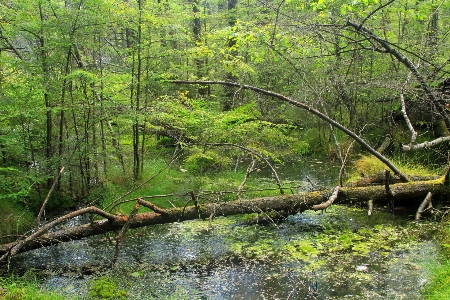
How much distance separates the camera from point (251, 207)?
6.38 metres

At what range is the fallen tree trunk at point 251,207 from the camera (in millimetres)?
5746

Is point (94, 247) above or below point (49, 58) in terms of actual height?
below

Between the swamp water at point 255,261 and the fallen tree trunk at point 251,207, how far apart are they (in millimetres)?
344

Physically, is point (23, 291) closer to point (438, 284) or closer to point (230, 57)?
point (438, 284)

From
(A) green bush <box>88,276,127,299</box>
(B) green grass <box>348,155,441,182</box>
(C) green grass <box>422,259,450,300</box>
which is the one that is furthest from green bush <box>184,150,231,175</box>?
(C) green grass <box>422,259,450,300</box>

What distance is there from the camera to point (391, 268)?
192 inches

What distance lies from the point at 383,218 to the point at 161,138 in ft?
26.9

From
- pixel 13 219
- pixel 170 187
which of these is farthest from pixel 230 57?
pixel 13 219

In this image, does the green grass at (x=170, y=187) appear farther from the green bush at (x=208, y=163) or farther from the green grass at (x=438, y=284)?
the green grass at (x=438, y=284)

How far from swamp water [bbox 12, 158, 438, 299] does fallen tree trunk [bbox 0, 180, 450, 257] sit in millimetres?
344

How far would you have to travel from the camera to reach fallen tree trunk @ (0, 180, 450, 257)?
18.9 ft

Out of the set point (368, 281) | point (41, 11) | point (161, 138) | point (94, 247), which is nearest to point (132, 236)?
point (94, 247)

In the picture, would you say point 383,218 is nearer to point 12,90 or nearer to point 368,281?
point 368,281

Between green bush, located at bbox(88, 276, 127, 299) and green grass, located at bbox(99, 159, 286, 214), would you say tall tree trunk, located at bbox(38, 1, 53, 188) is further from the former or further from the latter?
green bush, located at bbox(88, 276, 127, 299)
